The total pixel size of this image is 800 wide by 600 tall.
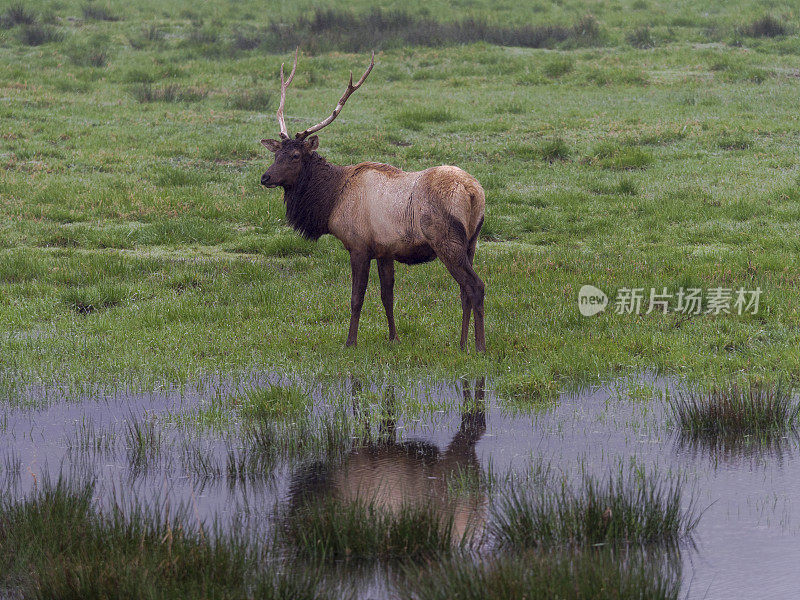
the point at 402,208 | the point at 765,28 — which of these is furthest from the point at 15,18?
the point at 402,208

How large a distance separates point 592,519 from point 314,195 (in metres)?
5.60

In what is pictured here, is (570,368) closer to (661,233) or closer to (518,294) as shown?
(518,294)

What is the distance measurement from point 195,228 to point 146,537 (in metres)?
10.1

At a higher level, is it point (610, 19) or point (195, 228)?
point (610, 19)

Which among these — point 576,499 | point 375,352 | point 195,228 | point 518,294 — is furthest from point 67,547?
point 195,228

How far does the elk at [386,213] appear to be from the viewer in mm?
9695

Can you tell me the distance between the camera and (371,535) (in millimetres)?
5910

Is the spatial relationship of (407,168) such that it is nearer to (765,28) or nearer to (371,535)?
(371,535)

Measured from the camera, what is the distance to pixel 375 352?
10.0m

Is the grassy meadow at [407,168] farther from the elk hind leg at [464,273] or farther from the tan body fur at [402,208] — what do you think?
the tan body fur at [402,208]

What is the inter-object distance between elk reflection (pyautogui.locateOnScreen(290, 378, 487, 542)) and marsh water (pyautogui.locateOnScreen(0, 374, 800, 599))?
0.02m

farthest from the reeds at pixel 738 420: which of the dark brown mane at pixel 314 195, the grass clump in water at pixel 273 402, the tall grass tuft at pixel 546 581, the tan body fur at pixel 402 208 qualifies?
the dark brown mane at pixel 314 195

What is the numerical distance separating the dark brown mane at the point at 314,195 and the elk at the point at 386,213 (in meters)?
0.01

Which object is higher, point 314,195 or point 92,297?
point 314,195
